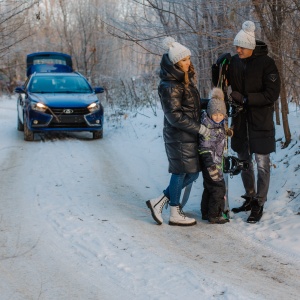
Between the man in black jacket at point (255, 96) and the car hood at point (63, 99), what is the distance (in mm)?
6844

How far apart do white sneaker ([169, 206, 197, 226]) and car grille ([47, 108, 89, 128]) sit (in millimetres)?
6823

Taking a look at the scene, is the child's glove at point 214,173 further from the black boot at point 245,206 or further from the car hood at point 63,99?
the car hood at point 63,99

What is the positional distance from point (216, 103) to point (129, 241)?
162 centimetres

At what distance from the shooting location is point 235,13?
7328mm

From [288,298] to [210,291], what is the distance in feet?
1.76

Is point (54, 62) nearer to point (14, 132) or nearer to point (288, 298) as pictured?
point (14, 132)

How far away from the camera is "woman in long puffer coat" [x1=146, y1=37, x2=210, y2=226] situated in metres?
5.02

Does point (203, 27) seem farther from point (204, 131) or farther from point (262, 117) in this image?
point (204, 131)

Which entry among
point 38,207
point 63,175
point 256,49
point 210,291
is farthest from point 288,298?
point 63,175

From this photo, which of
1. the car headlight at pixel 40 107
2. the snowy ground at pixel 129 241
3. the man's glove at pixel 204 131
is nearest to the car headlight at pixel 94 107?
the car headlight at pixel 40 107

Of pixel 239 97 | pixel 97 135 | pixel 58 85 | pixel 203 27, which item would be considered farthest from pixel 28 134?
pixel 239 97

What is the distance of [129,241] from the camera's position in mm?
4805

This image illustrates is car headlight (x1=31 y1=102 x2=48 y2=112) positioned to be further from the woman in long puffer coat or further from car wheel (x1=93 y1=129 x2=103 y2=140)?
the woman in long puffer coat

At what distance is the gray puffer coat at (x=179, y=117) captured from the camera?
5.01 metres
